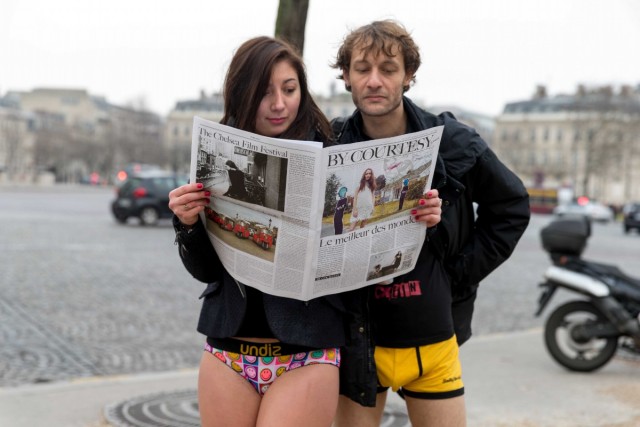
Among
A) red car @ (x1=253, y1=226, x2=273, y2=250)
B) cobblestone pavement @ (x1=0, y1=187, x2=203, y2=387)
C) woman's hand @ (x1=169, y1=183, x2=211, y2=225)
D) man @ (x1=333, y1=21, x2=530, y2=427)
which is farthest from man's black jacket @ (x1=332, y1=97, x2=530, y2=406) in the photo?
cobblestone pavement @ (x1=0, y1=187, x2=203, y2=387)

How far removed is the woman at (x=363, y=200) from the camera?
2117 mm

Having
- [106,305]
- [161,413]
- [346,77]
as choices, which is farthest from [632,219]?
[346,77]

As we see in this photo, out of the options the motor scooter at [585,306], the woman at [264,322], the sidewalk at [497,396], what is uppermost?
the woman at [264,322]

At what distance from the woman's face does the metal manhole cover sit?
8.42 feet

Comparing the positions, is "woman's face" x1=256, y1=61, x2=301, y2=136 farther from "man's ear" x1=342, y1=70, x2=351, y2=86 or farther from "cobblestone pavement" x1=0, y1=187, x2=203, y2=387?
"cobblestone pavement" x1=0, y1=187, x2=203, y2=387

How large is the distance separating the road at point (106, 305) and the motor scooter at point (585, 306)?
6.23ft

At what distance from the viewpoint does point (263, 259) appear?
215 cm

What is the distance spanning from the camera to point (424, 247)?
8.00ft

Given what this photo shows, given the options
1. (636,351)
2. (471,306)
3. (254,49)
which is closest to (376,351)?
(471,306)

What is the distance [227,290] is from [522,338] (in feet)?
17.4

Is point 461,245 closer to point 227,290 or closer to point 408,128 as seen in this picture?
point 408,128

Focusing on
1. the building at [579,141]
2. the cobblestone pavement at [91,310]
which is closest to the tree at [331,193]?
the cobblestone pavement at [91,310]

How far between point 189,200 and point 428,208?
65 cm

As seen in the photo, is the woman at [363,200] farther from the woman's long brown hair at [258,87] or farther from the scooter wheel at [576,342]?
the scooter wheel at [576,342]
